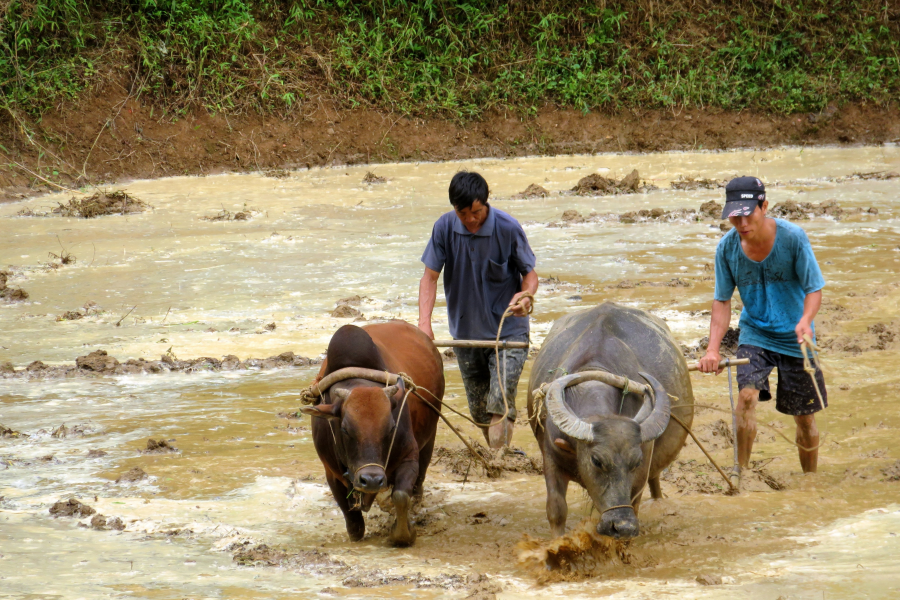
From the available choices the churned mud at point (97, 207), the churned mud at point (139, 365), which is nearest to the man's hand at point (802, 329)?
the churned mud at point (139, 365)

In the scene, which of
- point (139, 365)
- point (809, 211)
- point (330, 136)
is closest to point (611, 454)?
point (139, 365)

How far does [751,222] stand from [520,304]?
144 cm

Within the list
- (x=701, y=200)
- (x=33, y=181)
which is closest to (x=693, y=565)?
(x=701, y=200)

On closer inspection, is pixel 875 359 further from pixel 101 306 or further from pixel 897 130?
pixel 897 130

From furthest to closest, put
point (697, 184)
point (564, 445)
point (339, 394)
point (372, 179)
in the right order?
point (372, 179) < point (697, 184) < point (339, 394) < point (564, 445)

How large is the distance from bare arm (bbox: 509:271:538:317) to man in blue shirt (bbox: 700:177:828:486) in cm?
113

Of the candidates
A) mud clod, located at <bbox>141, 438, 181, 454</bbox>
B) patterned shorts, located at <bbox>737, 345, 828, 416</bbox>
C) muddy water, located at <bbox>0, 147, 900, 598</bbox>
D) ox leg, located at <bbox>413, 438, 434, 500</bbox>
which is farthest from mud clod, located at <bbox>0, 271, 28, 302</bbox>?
patterned shorts, located at <bbox>737, 345, 828, 416</bbox>

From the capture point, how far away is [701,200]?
14.5 metres

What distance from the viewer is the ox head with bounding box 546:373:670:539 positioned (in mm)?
4176

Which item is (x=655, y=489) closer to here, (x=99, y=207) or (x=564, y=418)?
(x=564, y=418)

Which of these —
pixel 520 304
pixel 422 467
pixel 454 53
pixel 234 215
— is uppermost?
pixel 454 53

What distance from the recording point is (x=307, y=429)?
6.77m

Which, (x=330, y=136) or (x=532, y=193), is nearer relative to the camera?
(x=532, y=193)

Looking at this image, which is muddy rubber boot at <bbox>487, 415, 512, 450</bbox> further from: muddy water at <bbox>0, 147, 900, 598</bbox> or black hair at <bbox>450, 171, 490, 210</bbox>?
black hair at <bbox>450, 171, 490, 210</bbox>
